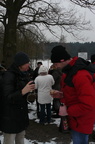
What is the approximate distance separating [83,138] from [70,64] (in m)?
1.00

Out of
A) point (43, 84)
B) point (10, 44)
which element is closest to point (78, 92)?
point (43, 84)

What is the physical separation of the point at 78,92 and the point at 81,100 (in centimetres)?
10

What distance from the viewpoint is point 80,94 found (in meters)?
2.25

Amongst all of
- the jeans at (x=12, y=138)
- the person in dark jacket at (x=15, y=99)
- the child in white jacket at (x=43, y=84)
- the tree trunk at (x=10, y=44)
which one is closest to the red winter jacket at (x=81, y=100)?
the person in dark jacket at (x=15, y=99)

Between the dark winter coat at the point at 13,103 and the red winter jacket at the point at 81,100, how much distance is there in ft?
2.19

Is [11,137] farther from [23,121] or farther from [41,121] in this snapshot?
[41,121]

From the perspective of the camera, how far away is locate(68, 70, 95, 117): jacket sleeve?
2209 millimetres

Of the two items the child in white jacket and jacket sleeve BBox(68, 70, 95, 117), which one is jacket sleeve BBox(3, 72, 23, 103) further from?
the child in white jacket

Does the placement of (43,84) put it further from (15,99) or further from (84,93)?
(84,93)

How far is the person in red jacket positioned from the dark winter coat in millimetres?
624

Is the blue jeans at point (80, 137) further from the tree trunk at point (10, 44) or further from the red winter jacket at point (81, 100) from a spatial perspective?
the tree trunk at point (10, 44)

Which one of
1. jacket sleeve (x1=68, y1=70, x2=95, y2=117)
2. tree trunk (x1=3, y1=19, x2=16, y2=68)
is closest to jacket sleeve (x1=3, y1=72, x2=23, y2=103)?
jacket sleeve (x1=68, y1=70, x2=95, y2=117)

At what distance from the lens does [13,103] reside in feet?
9.07

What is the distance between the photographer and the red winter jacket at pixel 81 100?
2.22m
